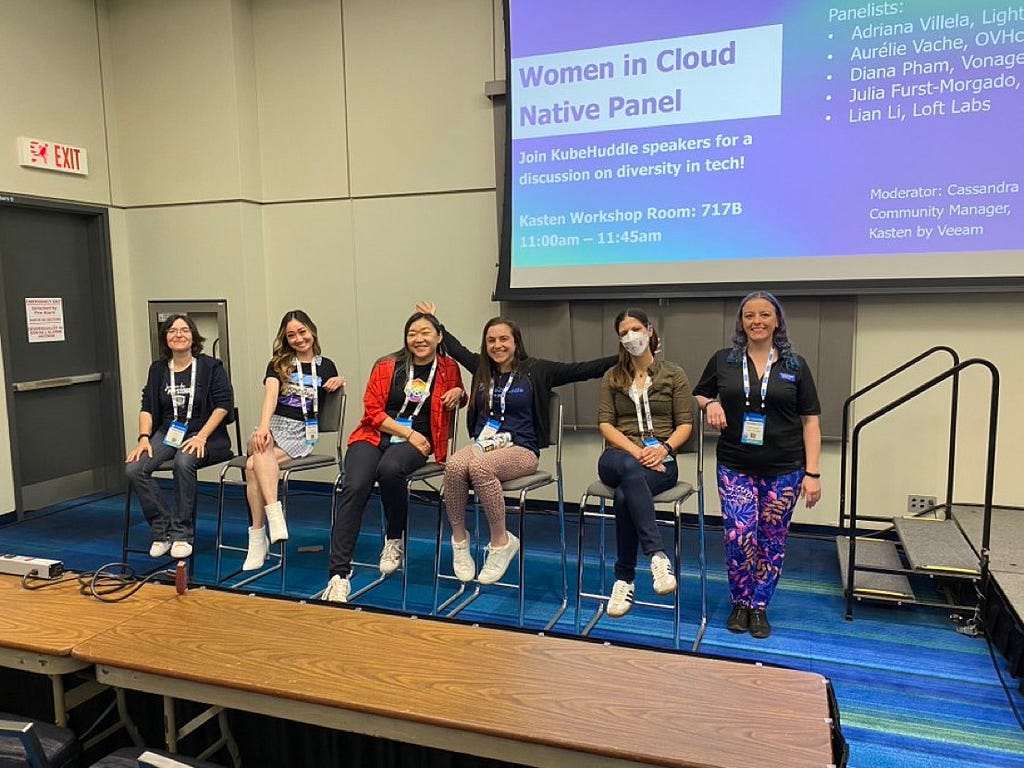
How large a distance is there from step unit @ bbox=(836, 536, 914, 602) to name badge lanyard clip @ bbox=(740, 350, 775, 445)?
862 mm

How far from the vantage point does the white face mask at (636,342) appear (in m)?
3.06

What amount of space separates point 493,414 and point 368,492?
0.65 m

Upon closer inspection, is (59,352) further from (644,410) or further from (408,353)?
(644,410)

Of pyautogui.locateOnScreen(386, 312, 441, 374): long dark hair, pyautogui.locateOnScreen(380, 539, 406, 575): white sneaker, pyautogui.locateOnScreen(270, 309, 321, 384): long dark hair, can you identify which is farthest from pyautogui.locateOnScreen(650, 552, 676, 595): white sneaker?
pyautogui.locateOnScreen(270, 309, 321, 384): long dark hair

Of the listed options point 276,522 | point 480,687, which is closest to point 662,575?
point 480,687

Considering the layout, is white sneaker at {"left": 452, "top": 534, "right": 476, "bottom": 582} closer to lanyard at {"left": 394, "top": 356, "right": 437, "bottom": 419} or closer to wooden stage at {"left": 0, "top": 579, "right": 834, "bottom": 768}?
lanyard at {"left": 394, "top": 356, "right": 437, "bottom": 419}

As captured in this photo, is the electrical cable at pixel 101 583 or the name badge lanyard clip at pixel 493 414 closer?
the electrical cable at pixel 101 583

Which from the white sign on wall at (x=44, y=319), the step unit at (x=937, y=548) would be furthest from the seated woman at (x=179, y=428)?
the step unit at (x=937, y=548)

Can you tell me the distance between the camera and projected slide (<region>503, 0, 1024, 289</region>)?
350 cm

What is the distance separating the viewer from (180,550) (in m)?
3.48

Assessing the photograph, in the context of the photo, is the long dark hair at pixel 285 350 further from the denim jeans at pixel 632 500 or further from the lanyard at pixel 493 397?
the denim jeans at pixel 632 500

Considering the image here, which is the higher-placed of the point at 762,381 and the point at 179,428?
the point at 762,381

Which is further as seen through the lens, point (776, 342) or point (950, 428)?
point (950, 428)

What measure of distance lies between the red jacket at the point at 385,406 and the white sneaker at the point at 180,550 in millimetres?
927
